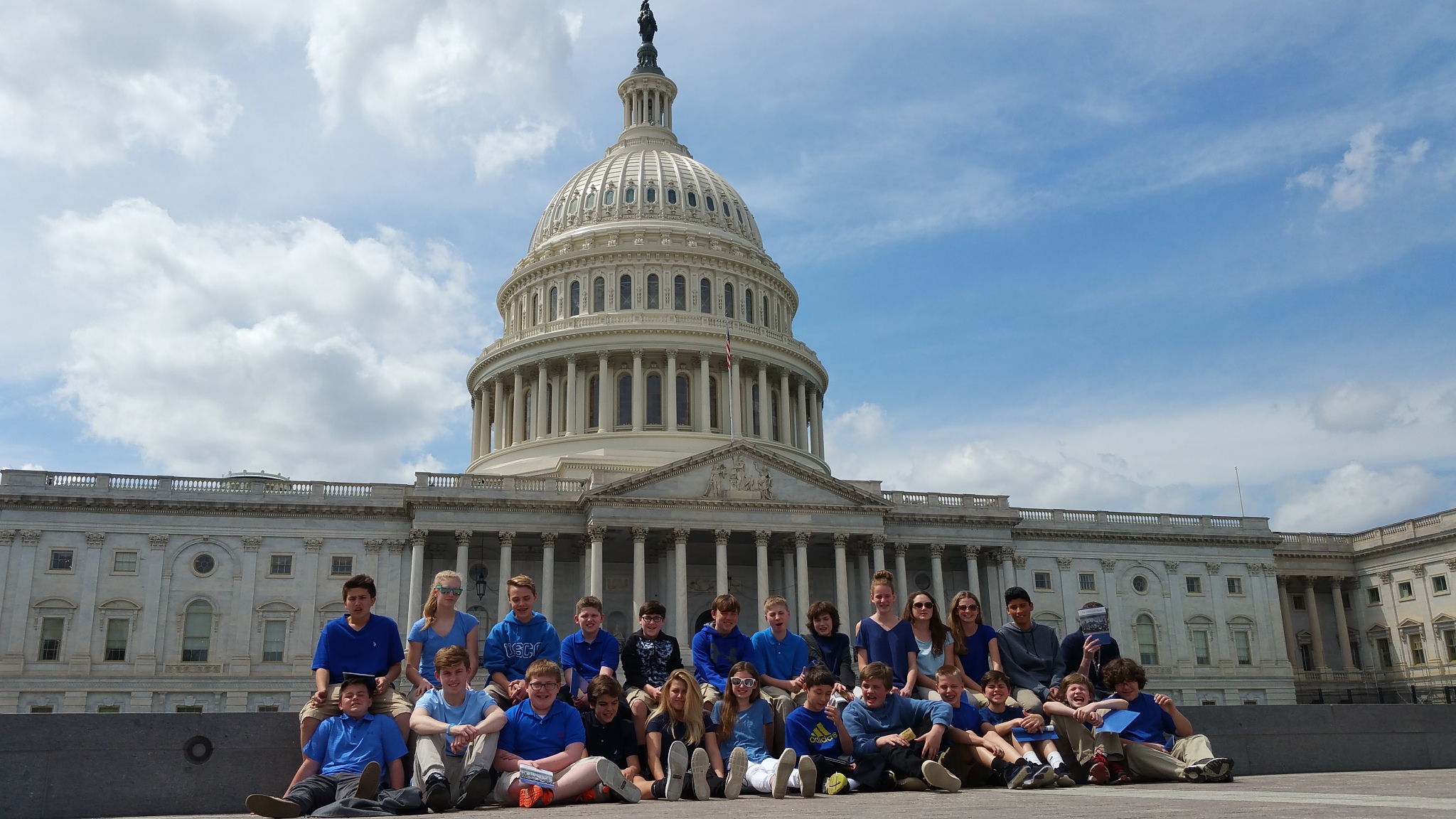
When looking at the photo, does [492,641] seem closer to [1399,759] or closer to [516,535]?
[1399,759]

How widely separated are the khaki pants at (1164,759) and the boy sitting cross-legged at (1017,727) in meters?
0.86

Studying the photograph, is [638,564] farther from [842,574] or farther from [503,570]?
[842,574]

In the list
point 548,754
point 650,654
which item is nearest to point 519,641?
point 650,654

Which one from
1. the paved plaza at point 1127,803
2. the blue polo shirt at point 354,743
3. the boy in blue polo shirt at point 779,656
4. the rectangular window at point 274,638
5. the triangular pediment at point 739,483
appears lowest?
the paved plaza at point 1127,803

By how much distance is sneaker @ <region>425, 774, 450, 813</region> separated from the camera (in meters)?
12.0

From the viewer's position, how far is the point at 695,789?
13383 mm

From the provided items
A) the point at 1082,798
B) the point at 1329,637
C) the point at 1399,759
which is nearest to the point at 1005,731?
the point at 1082,798

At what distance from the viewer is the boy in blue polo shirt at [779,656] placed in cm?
1581

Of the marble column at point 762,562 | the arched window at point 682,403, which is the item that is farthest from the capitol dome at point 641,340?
the marble column at point 762,562

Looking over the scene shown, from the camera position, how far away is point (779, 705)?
15609 millimetres

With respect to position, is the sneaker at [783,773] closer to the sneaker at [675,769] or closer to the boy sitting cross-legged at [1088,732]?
the sneaker at [675,769]

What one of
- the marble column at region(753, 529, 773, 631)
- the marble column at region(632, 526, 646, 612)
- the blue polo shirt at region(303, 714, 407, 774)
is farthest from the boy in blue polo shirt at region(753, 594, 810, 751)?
the marble column at region(753, 529, 773, 631)

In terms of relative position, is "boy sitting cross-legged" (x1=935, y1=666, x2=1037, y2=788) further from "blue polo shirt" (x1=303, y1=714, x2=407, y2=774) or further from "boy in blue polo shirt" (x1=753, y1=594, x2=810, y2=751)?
"blue polo shirt" (x1=303, y1=714, x2=407, y2=774)

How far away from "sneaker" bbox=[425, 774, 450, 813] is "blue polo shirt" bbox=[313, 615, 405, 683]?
2123mm
